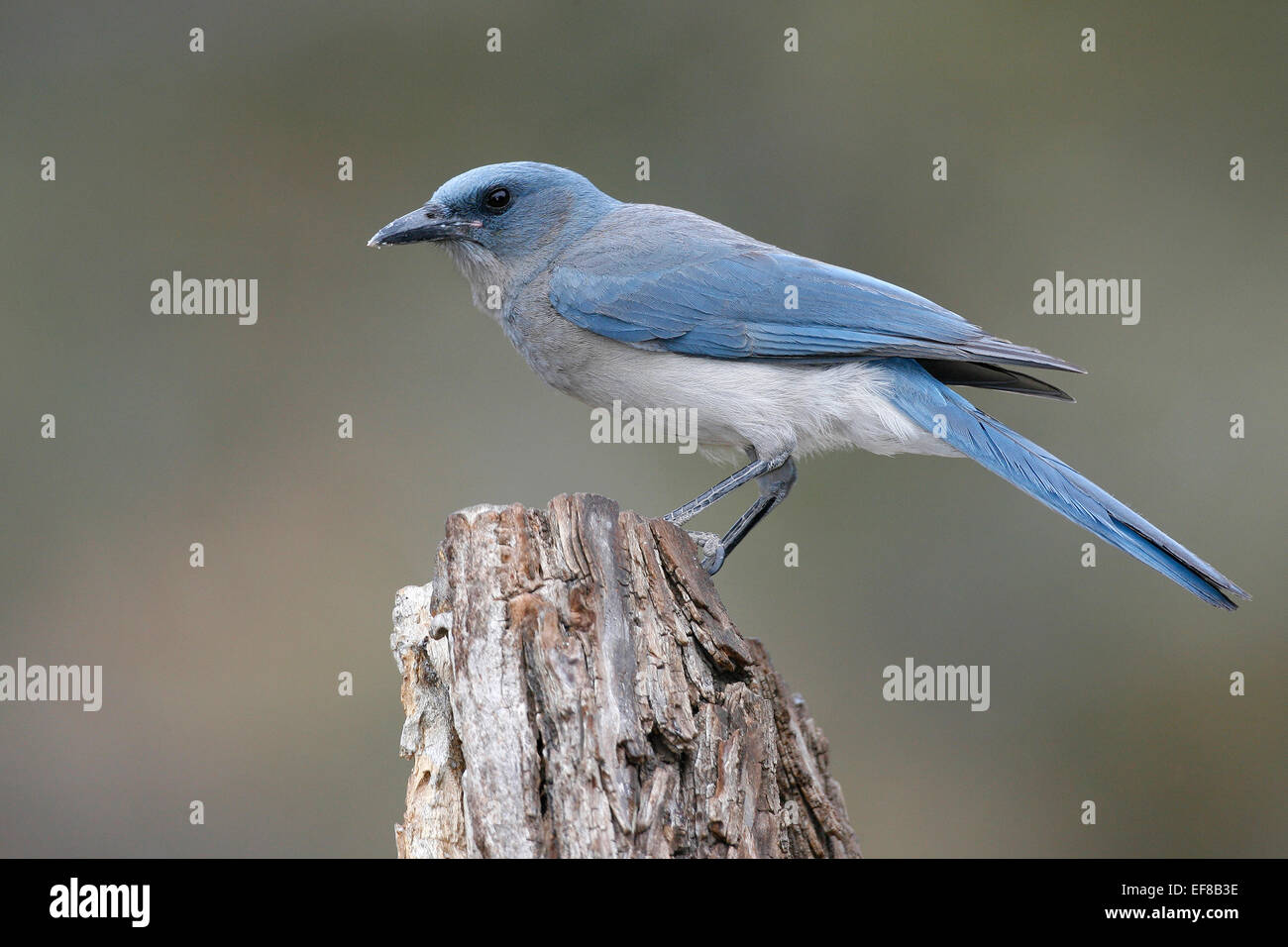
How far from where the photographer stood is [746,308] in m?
5.34

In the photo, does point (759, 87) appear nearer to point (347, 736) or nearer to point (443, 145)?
point (443, 145)

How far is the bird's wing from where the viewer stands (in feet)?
17.1

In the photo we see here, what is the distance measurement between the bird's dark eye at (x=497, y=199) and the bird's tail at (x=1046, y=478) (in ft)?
5.91

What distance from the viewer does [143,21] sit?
9836 mm

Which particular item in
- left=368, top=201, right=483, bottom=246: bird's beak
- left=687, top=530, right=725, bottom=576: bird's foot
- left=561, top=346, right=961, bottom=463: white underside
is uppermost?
left=368, top=201, right=483, bottom=246: bird's beak

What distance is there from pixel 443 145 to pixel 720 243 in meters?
4.79

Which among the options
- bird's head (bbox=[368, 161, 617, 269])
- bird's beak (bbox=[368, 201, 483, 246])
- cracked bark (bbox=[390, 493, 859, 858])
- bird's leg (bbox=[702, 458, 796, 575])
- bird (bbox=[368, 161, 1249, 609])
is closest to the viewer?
cracked bark (bbox=[390, 493, 859, 858])

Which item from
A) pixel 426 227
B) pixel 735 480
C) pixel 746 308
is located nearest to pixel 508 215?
pixel 426 227

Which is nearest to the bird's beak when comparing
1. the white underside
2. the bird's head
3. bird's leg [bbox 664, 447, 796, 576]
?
the bird's head

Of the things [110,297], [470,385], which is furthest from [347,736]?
[110,297]

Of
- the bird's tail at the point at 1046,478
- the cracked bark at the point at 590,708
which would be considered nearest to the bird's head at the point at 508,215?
the bird's tail at the point at 1046,478

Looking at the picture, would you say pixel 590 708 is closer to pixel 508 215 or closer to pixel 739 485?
pixel 739 485

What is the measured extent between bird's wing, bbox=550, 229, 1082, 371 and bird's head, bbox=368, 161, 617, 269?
27cm

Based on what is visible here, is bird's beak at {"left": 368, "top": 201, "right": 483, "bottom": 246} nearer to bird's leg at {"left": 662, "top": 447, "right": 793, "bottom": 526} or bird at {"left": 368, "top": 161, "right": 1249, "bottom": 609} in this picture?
bird at {"left": 368, "top": 161, "right": 1249, "bottom": 609}
